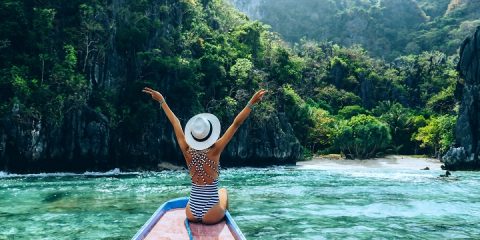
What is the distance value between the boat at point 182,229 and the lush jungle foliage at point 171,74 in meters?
30.1

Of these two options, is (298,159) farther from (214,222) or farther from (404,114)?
(214,222)

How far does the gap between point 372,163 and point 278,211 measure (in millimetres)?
42577

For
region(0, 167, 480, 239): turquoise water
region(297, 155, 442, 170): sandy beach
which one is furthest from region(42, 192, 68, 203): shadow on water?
region(297, 155, 442, 170): sandy beach

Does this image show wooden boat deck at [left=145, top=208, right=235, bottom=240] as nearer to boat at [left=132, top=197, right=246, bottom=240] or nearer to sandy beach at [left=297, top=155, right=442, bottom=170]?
boat at [left=132, top=197, right=246, bottom=240]

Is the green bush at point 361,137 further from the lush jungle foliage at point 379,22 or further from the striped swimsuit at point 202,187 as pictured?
the lush jungle foliage at point 379,22

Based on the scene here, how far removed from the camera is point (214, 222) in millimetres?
7633

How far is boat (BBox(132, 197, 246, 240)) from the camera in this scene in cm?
709

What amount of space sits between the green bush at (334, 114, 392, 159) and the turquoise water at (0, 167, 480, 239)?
33.5m

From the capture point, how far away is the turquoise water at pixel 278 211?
491 inches

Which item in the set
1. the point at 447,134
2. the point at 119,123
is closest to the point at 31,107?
the point at 119,123

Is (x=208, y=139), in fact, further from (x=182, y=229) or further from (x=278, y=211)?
(x=278, y=211)

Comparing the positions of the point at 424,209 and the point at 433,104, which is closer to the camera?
the point at 424,209

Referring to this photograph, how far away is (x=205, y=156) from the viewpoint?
7.28 metres

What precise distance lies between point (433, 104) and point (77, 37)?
57.1m
